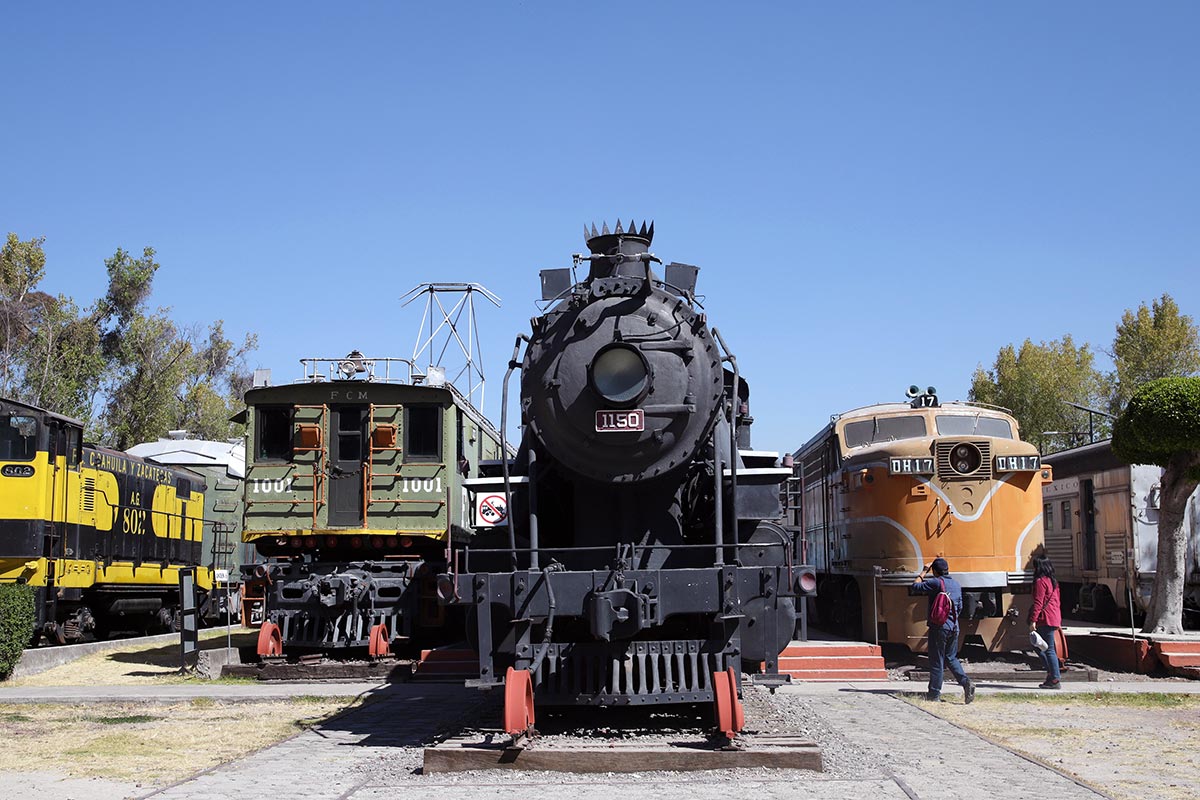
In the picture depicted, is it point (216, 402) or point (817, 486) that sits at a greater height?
point (216, 402)

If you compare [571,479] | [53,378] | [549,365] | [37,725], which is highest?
[53,378]

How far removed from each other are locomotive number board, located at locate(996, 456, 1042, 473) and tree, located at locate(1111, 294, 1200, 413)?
30091 millimetres

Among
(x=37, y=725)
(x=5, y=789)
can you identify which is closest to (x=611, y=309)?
(x=5, y=789)

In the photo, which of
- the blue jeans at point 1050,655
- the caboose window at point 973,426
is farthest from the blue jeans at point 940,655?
the caboose window at point 973,426

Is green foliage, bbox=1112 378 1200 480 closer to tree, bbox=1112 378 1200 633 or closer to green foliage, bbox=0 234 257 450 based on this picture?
tree, bbox=1112 378 1200 633

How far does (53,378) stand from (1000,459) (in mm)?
29393

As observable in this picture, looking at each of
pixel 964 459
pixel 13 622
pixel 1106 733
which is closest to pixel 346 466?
pixel 13 622

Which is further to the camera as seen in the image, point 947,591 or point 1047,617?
point 1047,617

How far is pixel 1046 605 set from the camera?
1359cm

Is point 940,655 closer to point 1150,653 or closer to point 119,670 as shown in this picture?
point 1150,653

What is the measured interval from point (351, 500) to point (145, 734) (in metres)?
5.50

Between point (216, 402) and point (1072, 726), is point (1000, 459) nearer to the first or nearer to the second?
point (1072, 726)

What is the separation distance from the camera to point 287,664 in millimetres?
14836

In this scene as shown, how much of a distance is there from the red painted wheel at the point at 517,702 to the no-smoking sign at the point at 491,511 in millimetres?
1462
